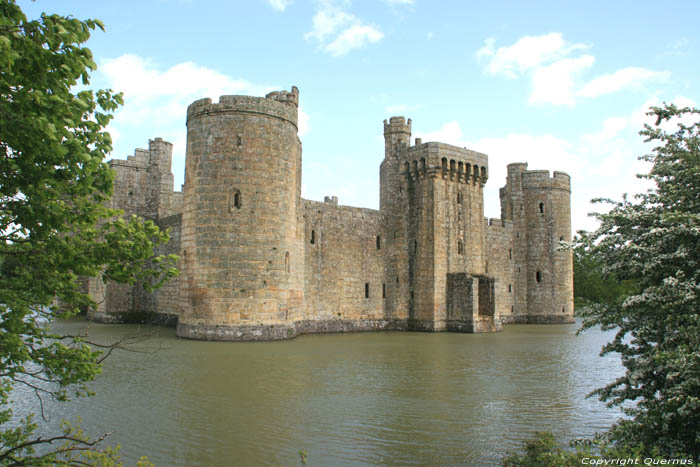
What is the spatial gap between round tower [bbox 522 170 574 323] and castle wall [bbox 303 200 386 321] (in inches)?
563

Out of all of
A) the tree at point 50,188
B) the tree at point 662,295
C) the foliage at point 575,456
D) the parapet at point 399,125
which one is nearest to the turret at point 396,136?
the parapet at point 399,125

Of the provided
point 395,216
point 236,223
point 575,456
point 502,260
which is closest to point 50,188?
point 575,456

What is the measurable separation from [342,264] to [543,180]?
18895 mm

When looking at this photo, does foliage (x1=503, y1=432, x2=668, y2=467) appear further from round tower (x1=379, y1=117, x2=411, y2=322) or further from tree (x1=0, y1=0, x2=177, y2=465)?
round tower (x1=379, y1=117, x2=411, y2=322)

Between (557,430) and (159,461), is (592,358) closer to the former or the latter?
(557,430)

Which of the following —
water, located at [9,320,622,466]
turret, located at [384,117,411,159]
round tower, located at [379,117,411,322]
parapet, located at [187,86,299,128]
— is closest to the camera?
water, located at [9,320,622,466]

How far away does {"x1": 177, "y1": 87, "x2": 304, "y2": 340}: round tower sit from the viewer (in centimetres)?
2178

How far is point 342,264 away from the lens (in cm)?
2956

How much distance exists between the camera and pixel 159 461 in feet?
24.6

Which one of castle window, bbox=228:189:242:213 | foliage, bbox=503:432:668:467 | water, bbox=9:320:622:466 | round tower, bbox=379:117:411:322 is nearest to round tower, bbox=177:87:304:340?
castle window, bbox=228:189:242:213

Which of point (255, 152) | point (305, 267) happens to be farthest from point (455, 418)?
point (305, 267)

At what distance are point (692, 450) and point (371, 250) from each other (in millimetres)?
24659

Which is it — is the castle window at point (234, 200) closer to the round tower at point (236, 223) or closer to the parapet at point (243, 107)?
the round tower at point (236, 223)

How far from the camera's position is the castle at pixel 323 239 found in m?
22.1
